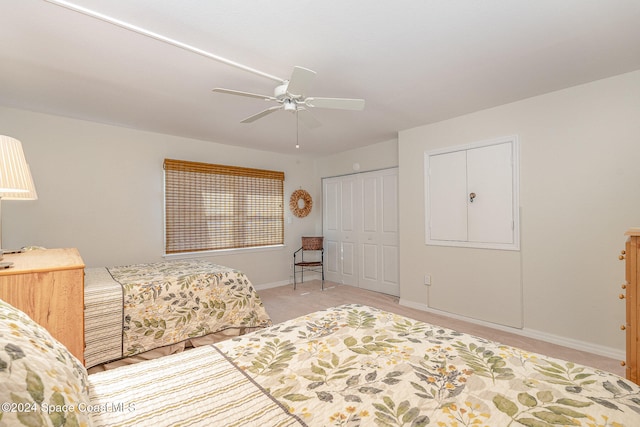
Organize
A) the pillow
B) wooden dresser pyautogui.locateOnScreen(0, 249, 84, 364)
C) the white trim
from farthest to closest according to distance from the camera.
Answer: the white trim < wooden dresser pyautogui.locateOnScreen(0, 249, 84, 364) < the pillow

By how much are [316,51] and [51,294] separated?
7.20ft

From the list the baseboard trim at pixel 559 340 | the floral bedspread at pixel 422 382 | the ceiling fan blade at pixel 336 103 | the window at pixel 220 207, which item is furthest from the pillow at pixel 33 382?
the window at pixel 220 207

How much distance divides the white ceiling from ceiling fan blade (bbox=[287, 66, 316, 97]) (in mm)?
299

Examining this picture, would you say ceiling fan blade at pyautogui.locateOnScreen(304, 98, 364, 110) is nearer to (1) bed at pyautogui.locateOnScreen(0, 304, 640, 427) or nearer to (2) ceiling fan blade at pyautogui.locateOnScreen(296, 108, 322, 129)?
(2) ceiling fan blade at pyautogui.locateOnScreen(296, 108, 322, 129)

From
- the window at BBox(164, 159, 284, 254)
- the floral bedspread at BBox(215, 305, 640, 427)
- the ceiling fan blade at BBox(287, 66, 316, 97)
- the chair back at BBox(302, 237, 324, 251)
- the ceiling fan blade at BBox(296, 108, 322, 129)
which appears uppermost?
the ceiling fan blade at BBox(287, 66, 316, 97)

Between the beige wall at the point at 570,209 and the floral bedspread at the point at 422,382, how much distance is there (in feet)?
6.87

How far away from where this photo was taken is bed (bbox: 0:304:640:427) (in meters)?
0.85

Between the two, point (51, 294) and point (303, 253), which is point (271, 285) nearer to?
point (303, 253)

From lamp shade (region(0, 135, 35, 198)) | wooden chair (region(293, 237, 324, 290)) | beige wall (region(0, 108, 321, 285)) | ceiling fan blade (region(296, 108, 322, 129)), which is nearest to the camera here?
lamp shade (region(0, 135, 35, 198))

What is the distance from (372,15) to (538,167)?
7.74ft

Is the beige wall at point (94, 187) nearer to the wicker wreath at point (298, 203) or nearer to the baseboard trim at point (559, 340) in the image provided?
the wicker wreath at point (298, 203)

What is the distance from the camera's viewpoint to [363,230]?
16.9 feet

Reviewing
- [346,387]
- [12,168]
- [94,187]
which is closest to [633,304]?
[346,387]

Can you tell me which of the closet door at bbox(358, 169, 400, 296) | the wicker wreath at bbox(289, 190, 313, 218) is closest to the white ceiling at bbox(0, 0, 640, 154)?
the closet door at bbox(358, 169, 400, 296)
